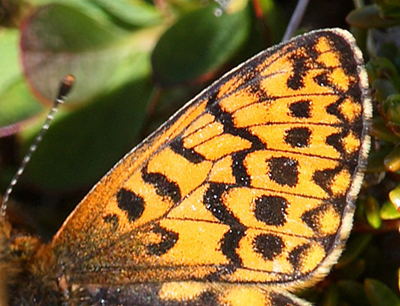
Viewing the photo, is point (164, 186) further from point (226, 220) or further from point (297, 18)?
point (297, 18)

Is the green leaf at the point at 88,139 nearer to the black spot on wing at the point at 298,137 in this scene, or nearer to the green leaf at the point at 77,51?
the green leaf at the point at 77,51

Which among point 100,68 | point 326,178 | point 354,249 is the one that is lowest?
point 100,68

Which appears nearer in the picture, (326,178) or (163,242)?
(326,178)

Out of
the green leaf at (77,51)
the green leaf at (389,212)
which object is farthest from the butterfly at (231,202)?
the green leaf at (77,51)

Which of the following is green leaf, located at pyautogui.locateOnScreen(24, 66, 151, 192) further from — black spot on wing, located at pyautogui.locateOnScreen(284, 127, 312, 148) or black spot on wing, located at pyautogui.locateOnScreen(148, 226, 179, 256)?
black spot on wing, located at pyautogui.locateOnScreen(284, 127, 312, 148)

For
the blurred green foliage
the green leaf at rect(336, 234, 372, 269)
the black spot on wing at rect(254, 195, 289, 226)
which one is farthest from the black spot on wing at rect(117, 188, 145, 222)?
the blurred green foliage

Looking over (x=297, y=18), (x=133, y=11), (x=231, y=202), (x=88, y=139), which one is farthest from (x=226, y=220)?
(x=133, y=11)

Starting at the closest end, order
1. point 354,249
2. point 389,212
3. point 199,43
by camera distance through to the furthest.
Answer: point 389,212, point 354,249, point 199,43
